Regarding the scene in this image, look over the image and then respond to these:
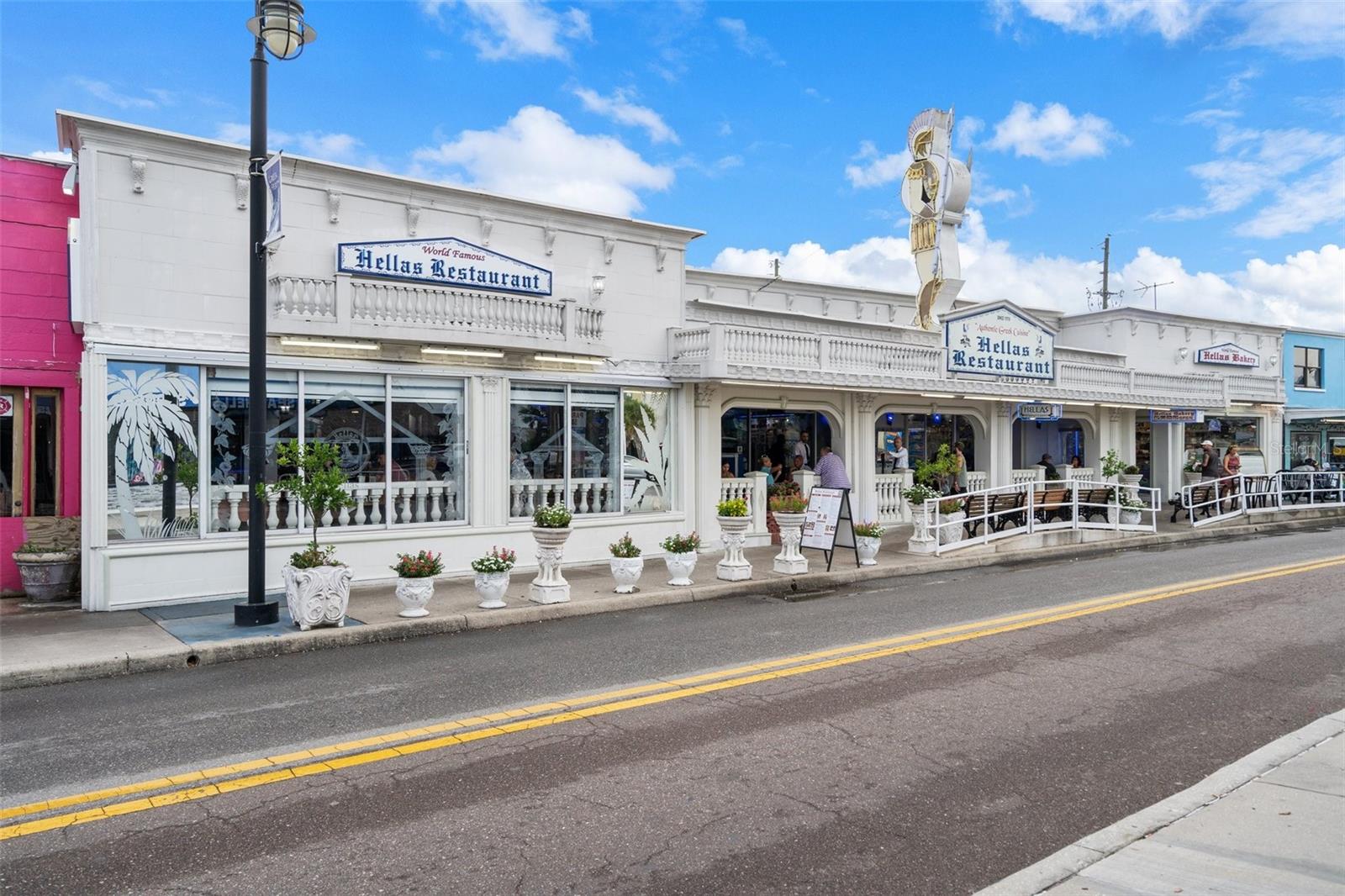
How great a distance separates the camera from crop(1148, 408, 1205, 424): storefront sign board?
24.4 m

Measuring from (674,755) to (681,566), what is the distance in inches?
279

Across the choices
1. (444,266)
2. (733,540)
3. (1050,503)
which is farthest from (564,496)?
(1050,503)

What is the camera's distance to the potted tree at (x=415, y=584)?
10188 mm

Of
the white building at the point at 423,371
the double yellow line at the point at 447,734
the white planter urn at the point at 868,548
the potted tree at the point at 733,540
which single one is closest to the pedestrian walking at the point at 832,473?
the white planter urn at the point at 868,548

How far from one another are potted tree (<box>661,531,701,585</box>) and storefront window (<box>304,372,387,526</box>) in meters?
4.10

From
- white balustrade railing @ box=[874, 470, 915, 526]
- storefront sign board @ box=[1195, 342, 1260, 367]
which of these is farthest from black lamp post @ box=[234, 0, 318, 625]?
storefront sign board @ box=[1195, 342, 1260, 367]

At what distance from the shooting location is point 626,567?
39.2 ft

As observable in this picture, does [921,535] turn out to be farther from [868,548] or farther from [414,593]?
[414,593]

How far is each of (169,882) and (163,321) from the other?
9399 millimetres

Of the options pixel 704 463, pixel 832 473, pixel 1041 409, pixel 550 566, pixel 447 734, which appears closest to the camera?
pixel 447 734

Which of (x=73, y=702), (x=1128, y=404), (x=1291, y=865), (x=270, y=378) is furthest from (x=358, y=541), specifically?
(x=1128, y=404)

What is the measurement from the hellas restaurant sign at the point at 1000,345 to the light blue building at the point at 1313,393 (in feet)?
45.8

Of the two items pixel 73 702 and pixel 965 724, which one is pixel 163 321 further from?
pixel 965 724

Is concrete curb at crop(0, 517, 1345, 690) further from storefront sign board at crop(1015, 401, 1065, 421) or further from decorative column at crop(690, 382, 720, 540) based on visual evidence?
storefront sign board at crop(1015, 401, 1065, 421)
